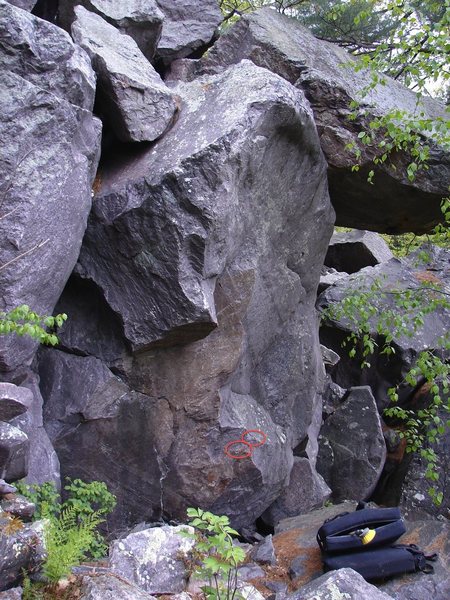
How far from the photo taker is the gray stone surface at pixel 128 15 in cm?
796

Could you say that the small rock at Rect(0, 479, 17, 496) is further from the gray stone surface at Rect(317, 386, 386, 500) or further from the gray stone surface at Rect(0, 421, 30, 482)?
the gray stone surface at Rect(317, 386, 386, 500)

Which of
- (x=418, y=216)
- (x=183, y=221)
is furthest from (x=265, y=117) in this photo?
(x=418, y=216)

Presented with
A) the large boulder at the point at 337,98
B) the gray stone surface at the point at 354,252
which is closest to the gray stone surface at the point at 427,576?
the large boulder at the point at 337,98

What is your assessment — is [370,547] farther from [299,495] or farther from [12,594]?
[12,594]

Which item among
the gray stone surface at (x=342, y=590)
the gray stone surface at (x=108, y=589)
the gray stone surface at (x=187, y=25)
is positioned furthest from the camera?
the gray stone surface at (x=187, y=25)

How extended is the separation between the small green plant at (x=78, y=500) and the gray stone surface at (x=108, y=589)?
1.33 m

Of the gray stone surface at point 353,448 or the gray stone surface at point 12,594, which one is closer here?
the gray stone surface at point 12,594

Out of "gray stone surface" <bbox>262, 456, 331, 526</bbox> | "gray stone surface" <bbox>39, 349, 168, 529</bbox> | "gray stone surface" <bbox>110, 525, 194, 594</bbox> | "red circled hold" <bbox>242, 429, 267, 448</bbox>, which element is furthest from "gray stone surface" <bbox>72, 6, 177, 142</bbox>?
"gray stone surface" <bbox>262, 456, 331, 526</bbox>

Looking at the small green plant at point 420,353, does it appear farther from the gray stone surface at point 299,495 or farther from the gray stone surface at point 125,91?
the gray stone surface at point 125,91

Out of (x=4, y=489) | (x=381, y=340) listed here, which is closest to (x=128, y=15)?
(x=4, y=489)

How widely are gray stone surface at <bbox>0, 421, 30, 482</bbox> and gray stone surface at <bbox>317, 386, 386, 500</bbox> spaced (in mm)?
5881

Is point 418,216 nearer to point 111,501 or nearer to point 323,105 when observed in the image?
point 323,105

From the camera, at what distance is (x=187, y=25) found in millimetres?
9461

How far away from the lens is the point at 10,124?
5.46 meters
